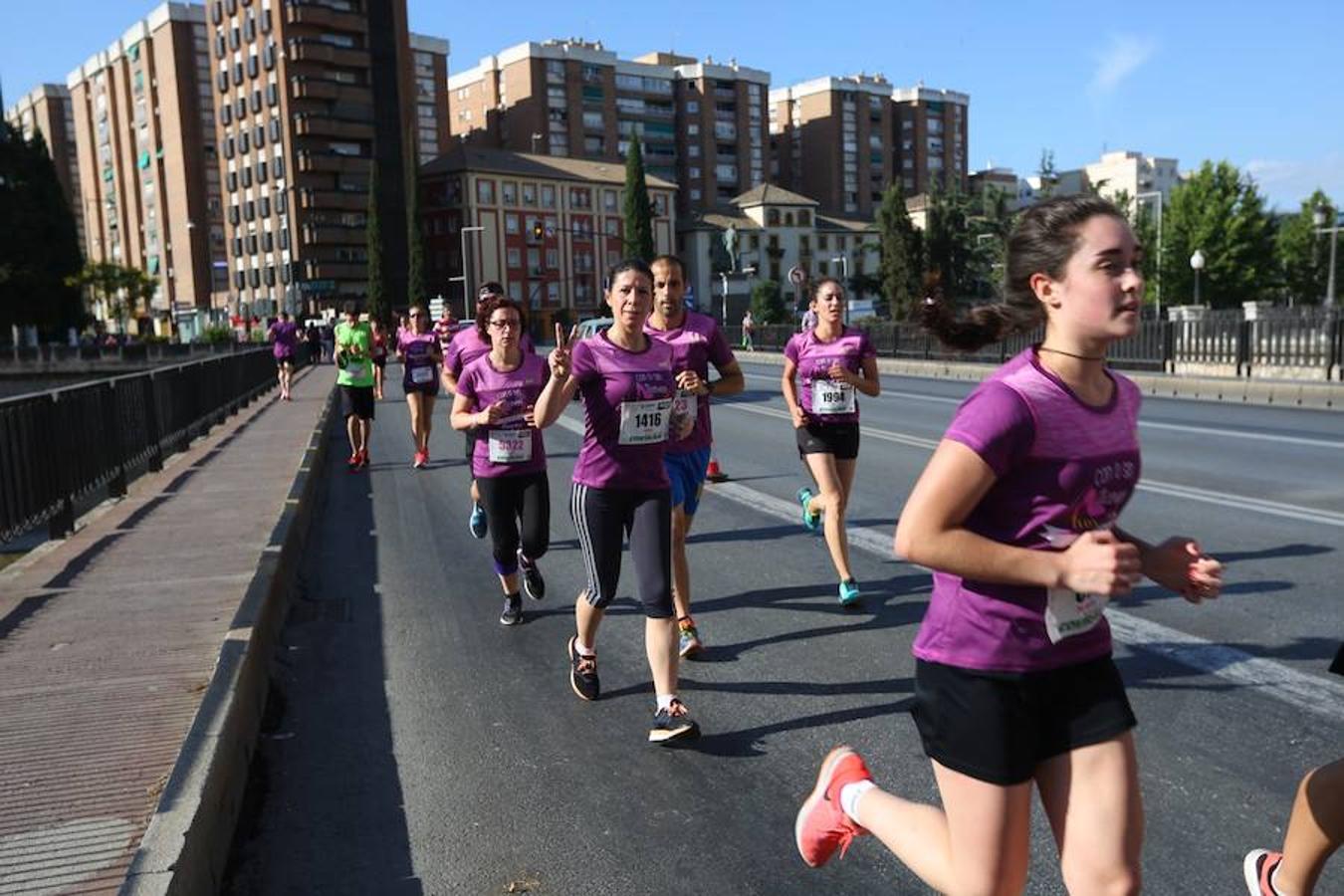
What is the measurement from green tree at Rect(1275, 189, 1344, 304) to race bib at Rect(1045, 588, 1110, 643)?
284 ft

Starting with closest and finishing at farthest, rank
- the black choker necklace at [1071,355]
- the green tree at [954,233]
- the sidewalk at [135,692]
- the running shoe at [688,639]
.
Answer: the black choker necklace at [1071,355], the sidewalk at [135,692], the running shoe at [688,639], the green tree at [954,233]

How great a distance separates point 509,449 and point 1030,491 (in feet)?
15.1

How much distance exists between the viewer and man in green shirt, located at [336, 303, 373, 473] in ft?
47.3

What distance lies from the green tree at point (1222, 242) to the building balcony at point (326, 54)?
6167 cm

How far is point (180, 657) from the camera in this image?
5277 millimetres

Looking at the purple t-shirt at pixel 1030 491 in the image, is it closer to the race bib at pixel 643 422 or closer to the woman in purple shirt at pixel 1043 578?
the woman in purple shirt at pixel 1043 578

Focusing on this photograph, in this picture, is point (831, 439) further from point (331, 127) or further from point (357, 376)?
point (331, 127)

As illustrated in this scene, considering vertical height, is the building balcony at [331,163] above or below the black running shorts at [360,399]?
above

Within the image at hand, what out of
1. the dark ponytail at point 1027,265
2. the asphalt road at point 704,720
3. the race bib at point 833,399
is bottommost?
the asphalt road at point 704,720

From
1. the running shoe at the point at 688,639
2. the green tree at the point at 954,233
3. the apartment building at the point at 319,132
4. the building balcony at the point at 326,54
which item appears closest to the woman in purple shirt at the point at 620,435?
the running shoe at the point at 688,639

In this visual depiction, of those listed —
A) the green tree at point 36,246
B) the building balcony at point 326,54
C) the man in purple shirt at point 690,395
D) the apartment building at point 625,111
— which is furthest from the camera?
the apartment building at point 625,111

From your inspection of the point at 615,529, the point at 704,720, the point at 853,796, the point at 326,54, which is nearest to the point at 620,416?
the point at 615,529

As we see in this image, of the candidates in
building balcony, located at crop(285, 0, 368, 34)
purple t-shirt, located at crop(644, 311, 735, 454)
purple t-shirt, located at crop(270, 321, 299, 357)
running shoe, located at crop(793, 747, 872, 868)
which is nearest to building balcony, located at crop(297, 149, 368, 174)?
building balcony, located at crop(285, 0, 368, 34)

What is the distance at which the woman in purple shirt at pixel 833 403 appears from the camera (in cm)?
659
